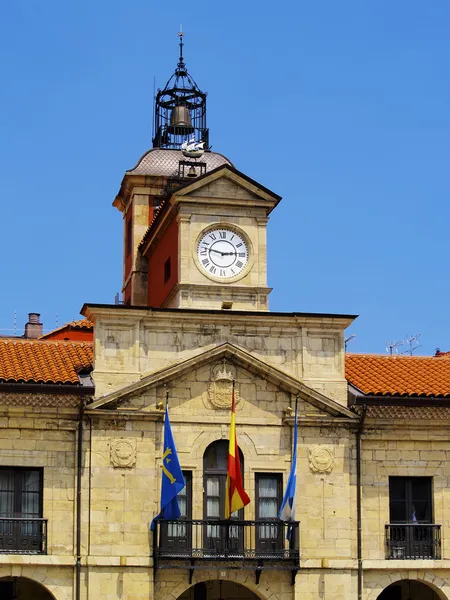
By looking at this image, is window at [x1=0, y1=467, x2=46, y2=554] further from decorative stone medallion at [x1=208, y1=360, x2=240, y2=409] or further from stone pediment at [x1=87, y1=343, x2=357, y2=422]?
decorative stone medallion at [x1=208, y1=360, x2=240, y2=409]

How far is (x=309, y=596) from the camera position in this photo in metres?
38.5

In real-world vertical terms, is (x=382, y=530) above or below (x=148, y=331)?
below

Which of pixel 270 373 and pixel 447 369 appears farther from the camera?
pixel 447 369

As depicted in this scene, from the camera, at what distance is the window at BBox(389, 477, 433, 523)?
3991cm

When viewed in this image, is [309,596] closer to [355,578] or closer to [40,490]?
[355,578]

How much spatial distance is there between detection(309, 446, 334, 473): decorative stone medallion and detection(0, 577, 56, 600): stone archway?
7.38 metres

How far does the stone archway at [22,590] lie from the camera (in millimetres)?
38875

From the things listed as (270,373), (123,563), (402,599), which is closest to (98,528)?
(123,563)

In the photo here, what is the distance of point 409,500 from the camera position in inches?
1575

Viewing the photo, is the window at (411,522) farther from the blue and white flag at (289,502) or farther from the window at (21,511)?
the window at (21,511)

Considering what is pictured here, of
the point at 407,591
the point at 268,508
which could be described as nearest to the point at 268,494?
the point at 268,508

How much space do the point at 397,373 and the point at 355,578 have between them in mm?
6097

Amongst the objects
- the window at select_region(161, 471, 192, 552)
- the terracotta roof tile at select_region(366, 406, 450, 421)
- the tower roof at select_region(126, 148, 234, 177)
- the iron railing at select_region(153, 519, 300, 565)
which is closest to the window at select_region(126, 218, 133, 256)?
the tower roof at select_region(126, 148, 234, 177)

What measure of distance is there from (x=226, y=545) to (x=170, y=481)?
2.33 metres
